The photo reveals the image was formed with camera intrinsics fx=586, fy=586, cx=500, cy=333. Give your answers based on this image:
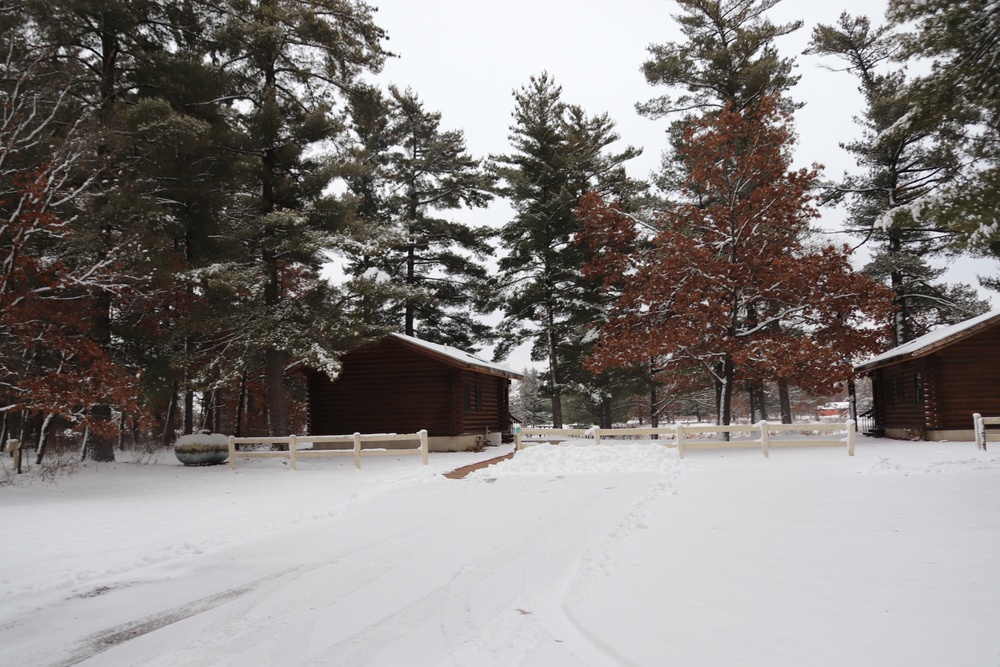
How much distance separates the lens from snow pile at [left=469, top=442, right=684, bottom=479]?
14641 mm

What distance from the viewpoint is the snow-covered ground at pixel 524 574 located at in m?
4.20

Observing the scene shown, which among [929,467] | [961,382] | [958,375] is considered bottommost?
[929,467]

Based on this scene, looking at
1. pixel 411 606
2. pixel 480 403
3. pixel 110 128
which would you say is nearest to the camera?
pixel 411 606

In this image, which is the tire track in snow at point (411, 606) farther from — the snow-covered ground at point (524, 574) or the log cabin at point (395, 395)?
the log cabin at point (395, 395)

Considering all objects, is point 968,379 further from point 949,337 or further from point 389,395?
point 389,395

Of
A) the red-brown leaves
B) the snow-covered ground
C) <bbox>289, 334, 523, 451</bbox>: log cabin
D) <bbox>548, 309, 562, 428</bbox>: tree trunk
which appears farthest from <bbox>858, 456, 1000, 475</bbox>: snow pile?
<bbox>548, 309, 562, 428</bbox>: tree trunk

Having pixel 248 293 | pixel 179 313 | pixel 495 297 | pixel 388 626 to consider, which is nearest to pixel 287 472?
pixel 248 293

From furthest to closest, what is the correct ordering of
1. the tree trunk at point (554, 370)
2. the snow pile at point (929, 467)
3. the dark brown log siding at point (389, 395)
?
the tree trunk at point (554, 370) → the dark brown log siding at point (389, 395) → the snow pile at point (929, 467)

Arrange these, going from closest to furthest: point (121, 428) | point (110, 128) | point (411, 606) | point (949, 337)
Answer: point (411, 606) → point (110, 128) → point (949, 337) → point (121, 428)

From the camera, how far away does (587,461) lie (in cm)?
1559

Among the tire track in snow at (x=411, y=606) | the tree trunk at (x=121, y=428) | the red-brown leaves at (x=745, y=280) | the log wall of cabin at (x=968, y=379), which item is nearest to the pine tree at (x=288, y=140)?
the tree trunk at (x=121, y=428)

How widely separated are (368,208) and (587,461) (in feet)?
68.3

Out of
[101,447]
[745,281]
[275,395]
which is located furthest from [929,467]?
[101,447]

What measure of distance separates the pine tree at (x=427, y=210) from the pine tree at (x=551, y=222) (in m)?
1.68
